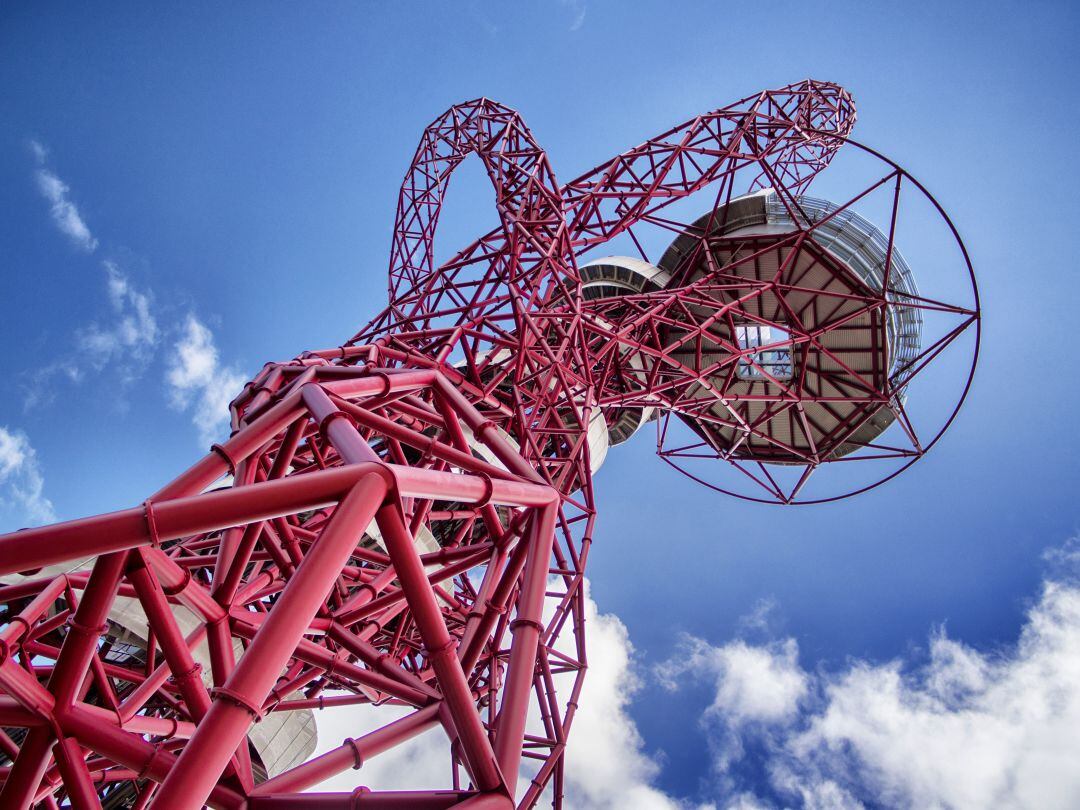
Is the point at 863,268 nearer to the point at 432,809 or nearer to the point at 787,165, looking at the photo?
the point at 787,165

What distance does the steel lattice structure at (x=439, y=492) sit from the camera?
19.6 ft

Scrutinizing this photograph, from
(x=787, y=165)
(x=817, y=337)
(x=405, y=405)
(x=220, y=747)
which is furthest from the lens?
(x=787, y=165)

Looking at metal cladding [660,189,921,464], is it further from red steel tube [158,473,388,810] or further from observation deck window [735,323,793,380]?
red steel tube [158,473,388,810]

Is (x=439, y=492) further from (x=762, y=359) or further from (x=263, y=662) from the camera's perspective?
(x=762, y=359)

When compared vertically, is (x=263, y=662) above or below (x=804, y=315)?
below

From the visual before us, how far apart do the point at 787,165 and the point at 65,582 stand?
26.5 meters

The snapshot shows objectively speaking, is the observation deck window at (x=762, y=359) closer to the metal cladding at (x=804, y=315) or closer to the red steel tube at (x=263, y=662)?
the metal cladding at (x=804, y=315)

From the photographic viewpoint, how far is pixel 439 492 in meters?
6.81

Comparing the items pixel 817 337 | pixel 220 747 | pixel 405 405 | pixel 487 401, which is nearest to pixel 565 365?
pixel 487 401

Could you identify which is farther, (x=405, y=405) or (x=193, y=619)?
(x=193, y=619)

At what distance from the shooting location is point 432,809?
6.16 meters

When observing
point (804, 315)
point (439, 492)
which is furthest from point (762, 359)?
point (439, 492)

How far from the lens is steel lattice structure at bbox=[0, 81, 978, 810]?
5.99 metres

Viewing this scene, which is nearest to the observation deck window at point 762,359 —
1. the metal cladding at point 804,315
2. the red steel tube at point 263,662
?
the metal cladding at point 804,315
